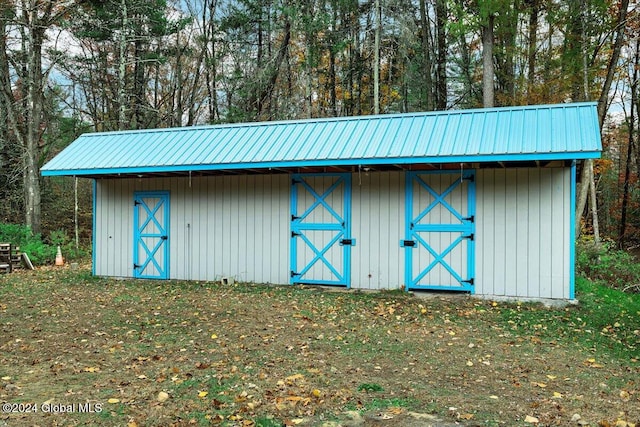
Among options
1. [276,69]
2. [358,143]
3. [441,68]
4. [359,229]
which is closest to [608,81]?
[441,68]

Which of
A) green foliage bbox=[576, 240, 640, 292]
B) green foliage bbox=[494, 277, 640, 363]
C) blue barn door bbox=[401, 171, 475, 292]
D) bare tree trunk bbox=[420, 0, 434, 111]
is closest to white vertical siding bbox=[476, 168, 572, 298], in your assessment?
blue barn door bbox=[401, 171, 475, 292]

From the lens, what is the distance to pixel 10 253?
1166 centimetres

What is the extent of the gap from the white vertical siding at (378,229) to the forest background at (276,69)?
6.13m

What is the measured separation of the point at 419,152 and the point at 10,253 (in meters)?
9.78

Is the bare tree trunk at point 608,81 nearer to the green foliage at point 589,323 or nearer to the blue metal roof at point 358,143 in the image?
the green foliage at point 589,323

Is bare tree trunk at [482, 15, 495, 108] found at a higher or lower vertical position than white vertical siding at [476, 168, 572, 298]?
higher

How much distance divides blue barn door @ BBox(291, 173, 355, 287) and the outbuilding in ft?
0.07

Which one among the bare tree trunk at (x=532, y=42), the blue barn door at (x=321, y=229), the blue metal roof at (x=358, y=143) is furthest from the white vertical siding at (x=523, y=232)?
the bare tree trunk at (x=532, y=42)

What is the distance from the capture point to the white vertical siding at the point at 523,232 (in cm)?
756

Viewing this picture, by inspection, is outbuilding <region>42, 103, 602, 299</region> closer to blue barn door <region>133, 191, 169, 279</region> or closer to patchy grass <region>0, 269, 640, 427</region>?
blue barn door <region>133, 191, 169, 279</region>

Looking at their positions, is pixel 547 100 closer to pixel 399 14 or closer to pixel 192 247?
pixel 399 14

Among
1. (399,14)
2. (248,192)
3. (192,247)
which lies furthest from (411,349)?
(399,14)

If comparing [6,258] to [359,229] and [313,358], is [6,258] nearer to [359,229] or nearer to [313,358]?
[359,229]

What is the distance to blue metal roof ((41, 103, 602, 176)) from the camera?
732cm
